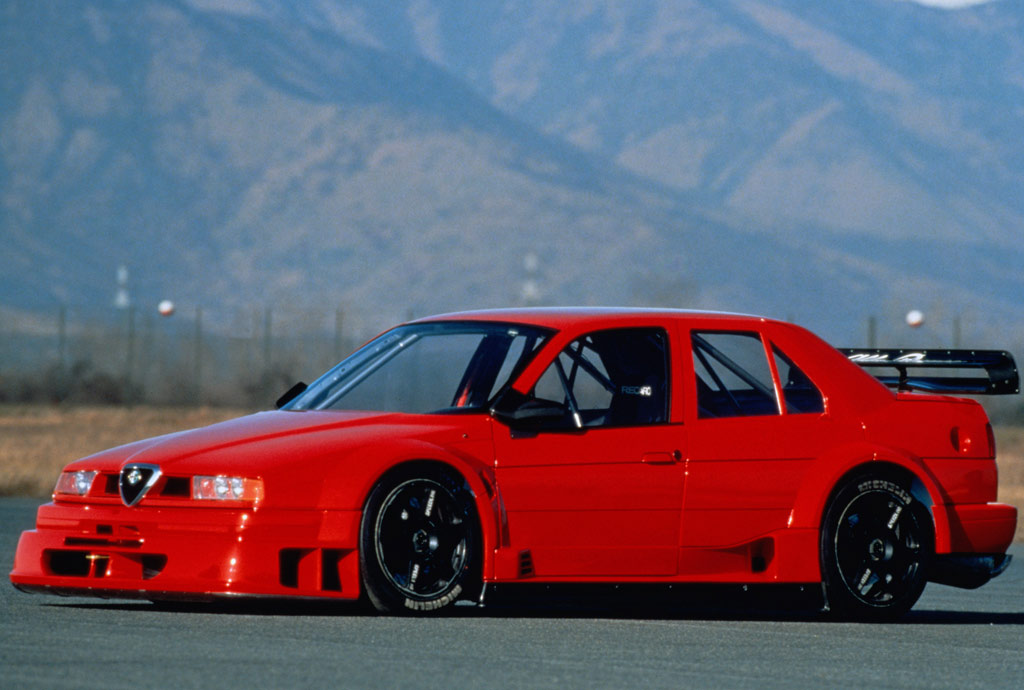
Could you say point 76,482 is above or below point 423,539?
above

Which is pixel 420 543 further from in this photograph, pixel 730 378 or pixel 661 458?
→ pixel 730 378

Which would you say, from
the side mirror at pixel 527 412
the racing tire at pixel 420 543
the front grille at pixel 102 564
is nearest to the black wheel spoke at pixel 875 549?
the side mirror at pixel 527 412

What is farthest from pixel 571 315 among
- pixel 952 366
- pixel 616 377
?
pixel 952 366

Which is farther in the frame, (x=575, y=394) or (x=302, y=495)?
(x=575, y=394)

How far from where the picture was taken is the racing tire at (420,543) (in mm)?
9383

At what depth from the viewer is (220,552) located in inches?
363

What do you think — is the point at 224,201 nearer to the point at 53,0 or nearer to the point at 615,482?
the point at 53,0

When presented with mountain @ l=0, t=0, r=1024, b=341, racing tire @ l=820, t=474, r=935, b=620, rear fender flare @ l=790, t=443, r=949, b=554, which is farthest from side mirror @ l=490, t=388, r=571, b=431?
mountain @ l=0, t=0, r=1024, b=341

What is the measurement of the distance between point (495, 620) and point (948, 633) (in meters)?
2.23

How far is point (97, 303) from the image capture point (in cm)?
14550

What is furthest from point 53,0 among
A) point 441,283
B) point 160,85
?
point 441,283

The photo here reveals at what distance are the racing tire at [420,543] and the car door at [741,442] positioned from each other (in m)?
1.19

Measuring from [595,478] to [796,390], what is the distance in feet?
4.79

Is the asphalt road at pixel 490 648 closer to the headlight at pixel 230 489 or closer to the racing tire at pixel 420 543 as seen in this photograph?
the racing tire at pixel 420 543
